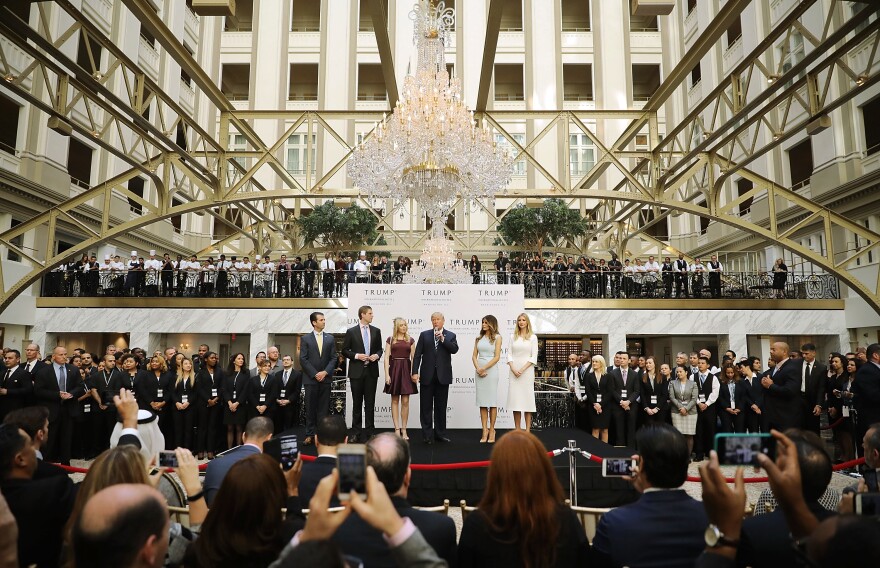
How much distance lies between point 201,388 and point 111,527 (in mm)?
7339

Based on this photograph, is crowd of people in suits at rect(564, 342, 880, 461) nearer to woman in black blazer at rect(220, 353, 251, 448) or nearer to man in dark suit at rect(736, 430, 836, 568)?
woman in black blazer at rect(220, 353, 251, 448)

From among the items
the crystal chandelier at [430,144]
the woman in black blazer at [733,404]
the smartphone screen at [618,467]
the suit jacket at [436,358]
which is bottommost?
the woman in black blazer at [733,404]

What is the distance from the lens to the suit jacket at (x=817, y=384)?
7715 millimetres

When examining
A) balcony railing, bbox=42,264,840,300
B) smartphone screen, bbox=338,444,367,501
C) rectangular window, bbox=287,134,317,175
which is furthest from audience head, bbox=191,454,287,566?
rectangular window, bbox=287,134,317,175

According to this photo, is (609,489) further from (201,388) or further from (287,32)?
(287,32)

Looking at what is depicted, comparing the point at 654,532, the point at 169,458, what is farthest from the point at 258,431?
the point at 654,532

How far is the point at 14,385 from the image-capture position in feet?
24.0

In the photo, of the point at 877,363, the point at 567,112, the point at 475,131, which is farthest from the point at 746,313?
the point at 475,131

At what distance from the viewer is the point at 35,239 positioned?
1542 centimetres

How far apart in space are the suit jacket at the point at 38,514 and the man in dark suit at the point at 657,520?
2.35 meters

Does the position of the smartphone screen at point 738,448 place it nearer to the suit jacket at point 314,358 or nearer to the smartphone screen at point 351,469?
the smartphone screen at point 351,469

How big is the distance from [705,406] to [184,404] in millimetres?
7713

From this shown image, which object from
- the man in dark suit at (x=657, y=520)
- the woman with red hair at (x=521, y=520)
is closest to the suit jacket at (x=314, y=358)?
the woman with red hair at (x=521, y=520)

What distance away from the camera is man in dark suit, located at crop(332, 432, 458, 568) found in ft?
6.45
